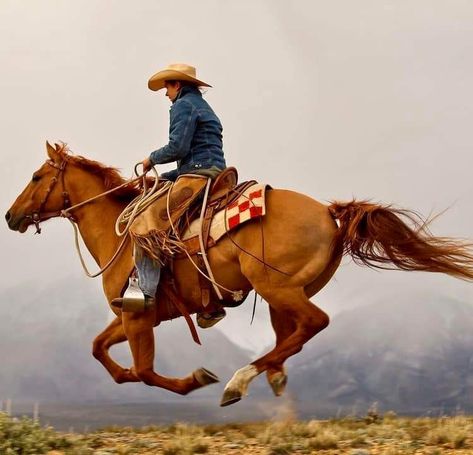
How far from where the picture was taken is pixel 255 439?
8.58 m

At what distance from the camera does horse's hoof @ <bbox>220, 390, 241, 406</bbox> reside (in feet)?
26.5

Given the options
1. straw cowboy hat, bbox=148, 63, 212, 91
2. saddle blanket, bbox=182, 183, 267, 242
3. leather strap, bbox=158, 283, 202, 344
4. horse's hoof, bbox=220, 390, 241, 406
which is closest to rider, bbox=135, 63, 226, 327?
straw cowboy hat, bbox=148, 63, 212, 91

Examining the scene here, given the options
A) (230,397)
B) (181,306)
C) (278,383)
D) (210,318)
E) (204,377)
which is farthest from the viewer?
(210,318)

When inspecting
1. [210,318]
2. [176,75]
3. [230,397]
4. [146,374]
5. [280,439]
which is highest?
[176,75]

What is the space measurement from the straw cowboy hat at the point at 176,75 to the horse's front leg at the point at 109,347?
293 centimetres

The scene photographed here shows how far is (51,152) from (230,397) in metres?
3.95

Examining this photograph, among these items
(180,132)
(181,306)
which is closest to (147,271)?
(181,306)

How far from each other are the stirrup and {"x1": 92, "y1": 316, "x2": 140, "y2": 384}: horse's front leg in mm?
950

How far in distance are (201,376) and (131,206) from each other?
2.18 m

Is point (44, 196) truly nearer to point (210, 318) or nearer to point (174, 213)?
point (174, 213)

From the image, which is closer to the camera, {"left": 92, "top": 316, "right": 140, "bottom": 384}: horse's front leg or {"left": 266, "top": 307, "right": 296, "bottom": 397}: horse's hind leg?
{"left": 266, "top": 307, "right": 296, "bottom": 397}: horse's hind leg

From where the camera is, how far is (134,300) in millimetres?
8625

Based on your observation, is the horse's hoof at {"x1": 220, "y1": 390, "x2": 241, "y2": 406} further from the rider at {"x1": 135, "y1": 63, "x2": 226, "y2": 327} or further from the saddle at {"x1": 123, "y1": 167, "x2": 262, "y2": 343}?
the rider at {"x1": 135, "y1": 63, "x2": 226, "y2": 327}

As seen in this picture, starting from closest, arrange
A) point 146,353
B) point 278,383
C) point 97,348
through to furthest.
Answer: point 278,383 → point 146,353 → point 97,348
